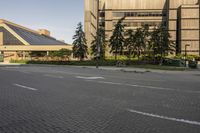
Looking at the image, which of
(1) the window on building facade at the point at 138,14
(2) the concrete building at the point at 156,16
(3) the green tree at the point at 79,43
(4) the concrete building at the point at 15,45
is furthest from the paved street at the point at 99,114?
(1) the window on building facade at the point at 138,14

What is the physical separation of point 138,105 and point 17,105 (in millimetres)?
3482

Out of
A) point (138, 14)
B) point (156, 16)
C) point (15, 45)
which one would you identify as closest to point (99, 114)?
point (15, 45)

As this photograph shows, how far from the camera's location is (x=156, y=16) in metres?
87.6

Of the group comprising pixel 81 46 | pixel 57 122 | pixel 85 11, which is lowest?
pixel 57 122

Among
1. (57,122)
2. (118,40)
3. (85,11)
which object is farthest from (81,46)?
(57,122)

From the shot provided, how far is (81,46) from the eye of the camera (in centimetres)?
5269

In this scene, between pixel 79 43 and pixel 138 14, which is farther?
pixel 138 14

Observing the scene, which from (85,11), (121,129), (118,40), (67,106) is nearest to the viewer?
(121,129)

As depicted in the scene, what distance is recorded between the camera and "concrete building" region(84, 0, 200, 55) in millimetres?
78812

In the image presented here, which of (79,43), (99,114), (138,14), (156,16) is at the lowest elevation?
(99,114)

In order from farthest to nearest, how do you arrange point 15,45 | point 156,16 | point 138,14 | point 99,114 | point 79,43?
point 138,14 < point 156,16 < point 15,45 < point 79,43 < point 99,114

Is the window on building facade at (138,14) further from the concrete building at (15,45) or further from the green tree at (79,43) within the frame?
the green tree at (79,43)

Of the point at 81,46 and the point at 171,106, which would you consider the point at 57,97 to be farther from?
the point at 81,46

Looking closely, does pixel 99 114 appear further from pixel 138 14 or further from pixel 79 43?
pixel 138 14
